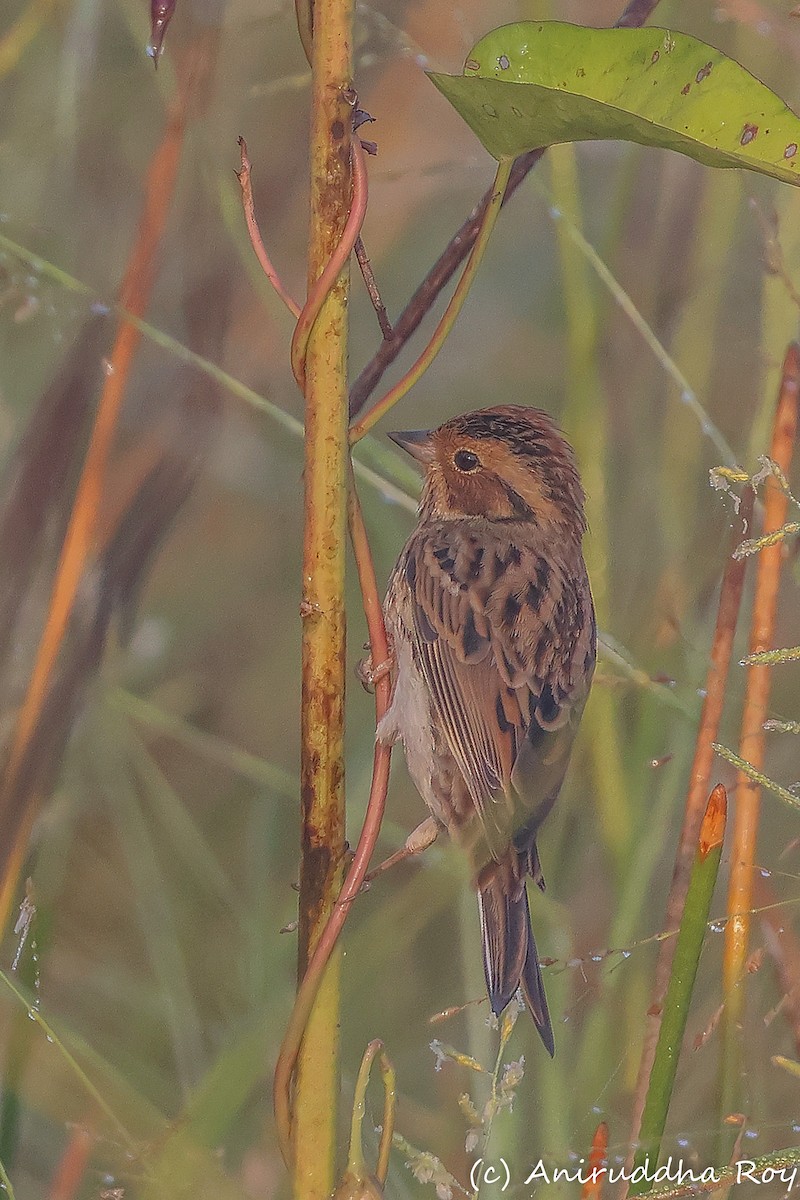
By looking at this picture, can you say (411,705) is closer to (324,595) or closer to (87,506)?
(87,506)

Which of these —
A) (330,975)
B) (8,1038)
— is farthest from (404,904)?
(330,975)

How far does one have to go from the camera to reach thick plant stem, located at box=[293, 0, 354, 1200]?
117 cm

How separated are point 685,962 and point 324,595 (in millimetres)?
543

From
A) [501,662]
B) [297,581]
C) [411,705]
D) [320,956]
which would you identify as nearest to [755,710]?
[501,662]

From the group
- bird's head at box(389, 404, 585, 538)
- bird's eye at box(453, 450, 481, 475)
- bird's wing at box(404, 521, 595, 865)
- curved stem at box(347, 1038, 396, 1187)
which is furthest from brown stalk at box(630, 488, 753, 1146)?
curved stem at box(347, 1038, 396, 1187)

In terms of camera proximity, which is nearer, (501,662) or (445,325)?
(445,325)

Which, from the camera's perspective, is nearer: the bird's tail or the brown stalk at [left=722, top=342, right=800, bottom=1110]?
the bird's tail

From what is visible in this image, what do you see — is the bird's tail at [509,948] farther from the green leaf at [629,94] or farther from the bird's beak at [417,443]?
the green leaf at [629,94]

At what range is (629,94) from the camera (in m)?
1.13

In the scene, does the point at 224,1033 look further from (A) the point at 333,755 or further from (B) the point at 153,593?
(A) the point at 333,755

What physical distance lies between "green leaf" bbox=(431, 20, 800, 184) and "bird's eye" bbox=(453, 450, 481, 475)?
44.0 inches

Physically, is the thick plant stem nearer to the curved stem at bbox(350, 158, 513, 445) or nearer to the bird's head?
the curved stem at bbox(350, 158, 513, 445)

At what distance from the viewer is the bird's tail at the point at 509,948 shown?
71.5 inches

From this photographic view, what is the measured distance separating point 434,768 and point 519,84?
1275 mm
